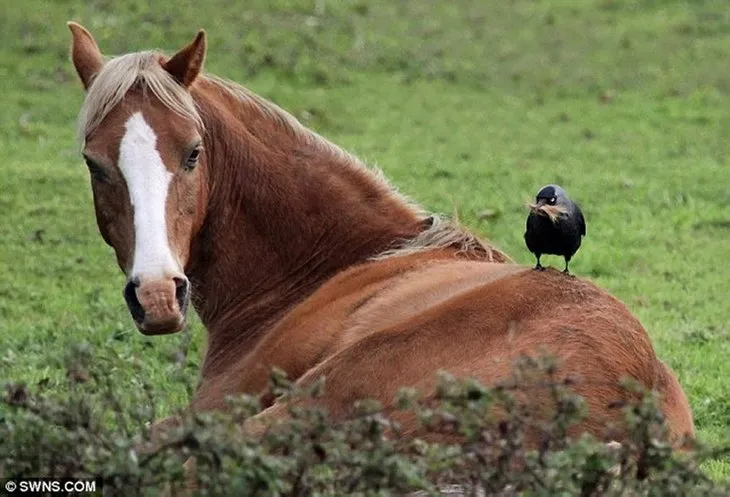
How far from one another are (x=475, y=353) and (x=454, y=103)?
33.6ft

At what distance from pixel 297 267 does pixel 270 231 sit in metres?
0.18

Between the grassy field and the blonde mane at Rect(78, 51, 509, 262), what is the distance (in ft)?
1.03

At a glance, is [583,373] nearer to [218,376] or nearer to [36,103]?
[218,376]

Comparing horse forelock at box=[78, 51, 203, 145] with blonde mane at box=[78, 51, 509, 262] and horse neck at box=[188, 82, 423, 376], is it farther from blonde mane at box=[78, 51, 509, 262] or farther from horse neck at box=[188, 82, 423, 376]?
horse neck at box=[188, 82, 423, 376]

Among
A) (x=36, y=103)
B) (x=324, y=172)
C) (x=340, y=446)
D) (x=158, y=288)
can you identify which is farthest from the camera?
(x=36, y=103)

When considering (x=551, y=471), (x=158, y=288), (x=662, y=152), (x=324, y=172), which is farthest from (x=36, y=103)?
(x=551, y=471)

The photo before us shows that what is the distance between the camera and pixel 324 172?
592 cm

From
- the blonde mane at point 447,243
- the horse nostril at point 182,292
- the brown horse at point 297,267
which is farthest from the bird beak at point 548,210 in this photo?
the horse nostril at point 182,292

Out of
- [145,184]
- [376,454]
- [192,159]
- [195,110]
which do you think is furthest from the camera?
[195,110]

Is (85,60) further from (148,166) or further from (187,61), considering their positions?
(148,166)

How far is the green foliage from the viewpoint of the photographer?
341cm

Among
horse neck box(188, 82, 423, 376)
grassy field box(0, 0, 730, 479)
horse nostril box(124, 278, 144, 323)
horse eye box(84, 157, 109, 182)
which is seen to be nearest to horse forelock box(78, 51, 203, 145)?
horse eye box(84, 157, 109, 182)

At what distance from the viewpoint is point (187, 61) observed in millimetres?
5473

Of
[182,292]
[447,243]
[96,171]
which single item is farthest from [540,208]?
[96,171]
